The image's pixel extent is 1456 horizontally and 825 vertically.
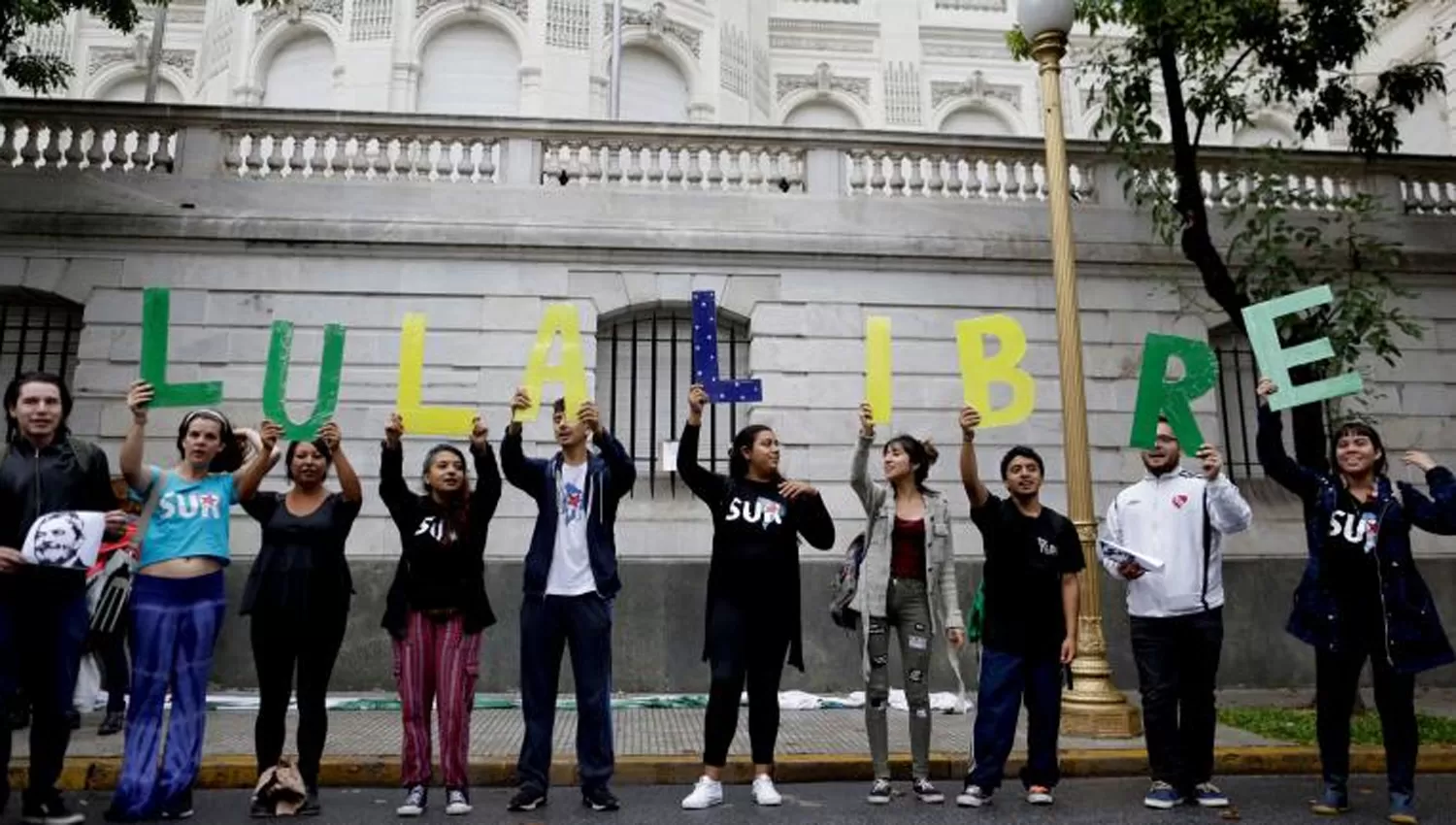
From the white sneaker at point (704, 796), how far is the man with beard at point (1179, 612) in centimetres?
233

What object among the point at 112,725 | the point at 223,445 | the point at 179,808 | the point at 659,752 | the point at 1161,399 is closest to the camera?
the point at 179,808

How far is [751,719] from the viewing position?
555 cm

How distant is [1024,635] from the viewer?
5559 mm

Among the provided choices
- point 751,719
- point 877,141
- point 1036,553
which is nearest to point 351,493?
point 751,719

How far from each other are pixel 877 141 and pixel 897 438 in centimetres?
686

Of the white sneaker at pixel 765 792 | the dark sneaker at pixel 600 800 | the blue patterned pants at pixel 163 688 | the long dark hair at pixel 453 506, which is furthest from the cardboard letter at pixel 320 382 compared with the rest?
the white sneaker at pixel 765 792

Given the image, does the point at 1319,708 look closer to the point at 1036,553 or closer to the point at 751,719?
the point at 1036,553

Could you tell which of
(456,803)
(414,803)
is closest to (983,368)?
(456,803)

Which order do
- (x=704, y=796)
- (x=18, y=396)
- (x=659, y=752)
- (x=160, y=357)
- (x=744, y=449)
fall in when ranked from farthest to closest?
(x=659, y=752) < (x=160, y=357) < (x=744, y=449) < (x=704, y=796) < (x=18, y=396)

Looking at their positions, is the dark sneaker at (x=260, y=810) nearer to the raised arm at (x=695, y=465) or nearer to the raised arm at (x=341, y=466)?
the raised arm at (x=341, y=466)

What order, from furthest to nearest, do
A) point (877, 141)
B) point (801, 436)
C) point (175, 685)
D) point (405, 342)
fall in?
point (877, 141), point (801, 436), point (405, 342), point (175, 685)

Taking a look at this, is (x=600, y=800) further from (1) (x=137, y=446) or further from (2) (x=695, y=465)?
(1) (x=137, y=446)

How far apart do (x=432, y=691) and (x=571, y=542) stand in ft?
3.46

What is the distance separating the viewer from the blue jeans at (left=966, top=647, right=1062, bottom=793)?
217 inches
